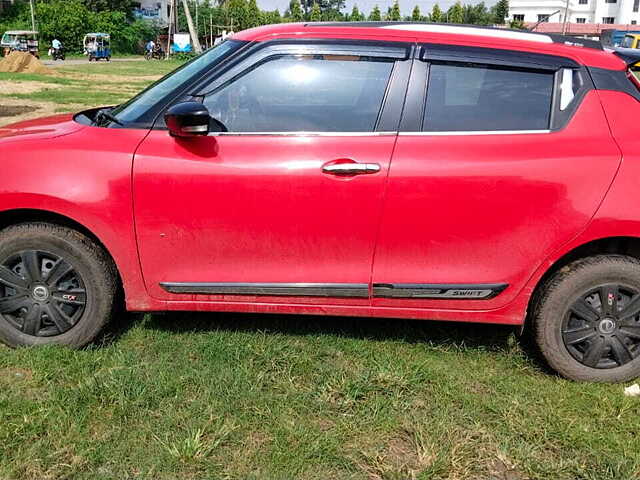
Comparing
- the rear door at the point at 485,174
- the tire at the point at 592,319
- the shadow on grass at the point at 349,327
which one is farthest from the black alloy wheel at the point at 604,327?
the shadow on grass at the point at 349,327

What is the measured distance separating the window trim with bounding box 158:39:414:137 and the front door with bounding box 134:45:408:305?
1 centimetres

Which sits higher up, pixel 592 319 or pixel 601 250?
pixel 601 250

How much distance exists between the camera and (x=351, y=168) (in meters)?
3.01

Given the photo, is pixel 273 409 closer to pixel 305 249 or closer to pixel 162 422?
pixel 162 422

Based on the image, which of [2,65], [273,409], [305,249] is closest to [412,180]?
[305,249]

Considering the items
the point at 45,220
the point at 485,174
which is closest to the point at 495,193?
the point at 485,174

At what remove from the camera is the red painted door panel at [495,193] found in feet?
9.80

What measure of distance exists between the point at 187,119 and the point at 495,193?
1.60 metres

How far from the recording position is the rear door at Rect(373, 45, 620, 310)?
3.00 metres

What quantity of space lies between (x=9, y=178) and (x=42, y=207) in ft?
0.77

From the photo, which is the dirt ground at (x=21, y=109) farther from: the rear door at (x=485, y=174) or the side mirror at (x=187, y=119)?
the rear door at (x=485, y=174)

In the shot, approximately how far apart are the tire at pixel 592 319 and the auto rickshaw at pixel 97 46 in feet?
155

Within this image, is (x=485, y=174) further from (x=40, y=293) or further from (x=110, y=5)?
(x=110, y=5)

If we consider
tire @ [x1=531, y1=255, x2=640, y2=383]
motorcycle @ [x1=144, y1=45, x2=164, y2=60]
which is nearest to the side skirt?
tire @ [x1=531, y1=255, x2=640, y2=383]
